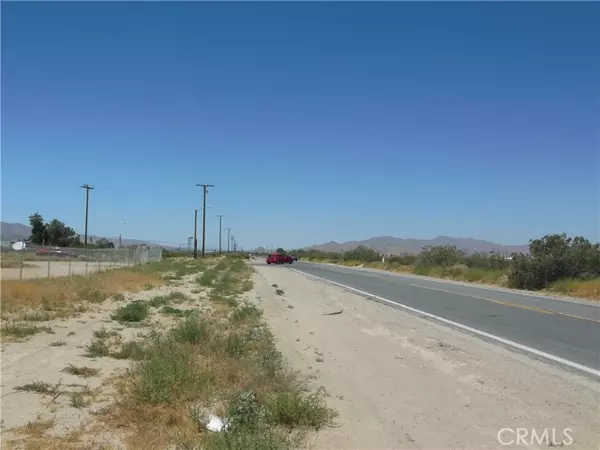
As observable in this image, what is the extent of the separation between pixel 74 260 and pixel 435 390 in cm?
6032

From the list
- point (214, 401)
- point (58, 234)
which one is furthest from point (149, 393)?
point (58, 234)

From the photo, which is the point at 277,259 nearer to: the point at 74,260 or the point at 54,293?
the point at 74,260

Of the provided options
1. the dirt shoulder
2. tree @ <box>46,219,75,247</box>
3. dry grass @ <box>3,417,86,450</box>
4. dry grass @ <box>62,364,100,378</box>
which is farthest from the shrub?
tree @ <box>46,219,75,247</box>

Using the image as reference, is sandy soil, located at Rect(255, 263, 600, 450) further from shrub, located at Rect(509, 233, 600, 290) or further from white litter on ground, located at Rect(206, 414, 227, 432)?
shrub, located at Rect(509, 233, 600, 290)

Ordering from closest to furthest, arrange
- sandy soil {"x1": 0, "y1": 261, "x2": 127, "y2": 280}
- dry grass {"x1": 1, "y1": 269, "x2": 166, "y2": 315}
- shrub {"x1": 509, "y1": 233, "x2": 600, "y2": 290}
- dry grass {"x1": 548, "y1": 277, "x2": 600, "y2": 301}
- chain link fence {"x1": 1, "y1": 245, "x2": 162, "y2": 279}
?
dry grass {"x1": 1, "y1": 269, "x2": 166, "y2": 315}
dry grass {"x1": 548, "y1": 277, "x2": 600, "y2": 301}
sandy soil {"x1": 0, "y1": 261, "x2": 127, "y2": 280}
shrub {"x1": 509, "y1": 233, "x2": 600, "y2": 290}
chain link fence {"x1": 1, "y1": 245, "x2": 162, "y2": 279}

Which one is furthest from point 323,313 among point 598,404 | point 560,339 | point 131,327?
point 598,404

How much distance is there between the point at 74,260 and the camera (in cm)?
6312

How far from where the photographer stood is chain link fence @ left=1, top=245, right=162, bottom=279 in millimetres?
36625

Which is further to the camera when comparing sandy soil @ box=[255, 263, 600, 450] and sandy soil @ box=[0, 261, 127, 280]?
sandy soil @ box=[0, 261, 127, 280]

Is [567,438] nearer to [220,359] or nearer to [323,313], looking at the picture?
[220,359]

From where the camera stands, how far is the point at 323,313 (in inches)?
794

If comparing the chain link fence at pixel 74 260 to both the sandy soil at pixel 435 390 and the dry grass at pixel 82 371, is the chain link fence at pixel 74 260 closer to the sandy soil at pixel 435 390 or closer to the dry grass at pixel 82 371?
the sandy soil at pixel 435 390

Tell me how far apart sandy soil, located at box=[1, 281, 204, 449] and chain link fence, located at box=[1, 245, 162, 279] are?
803 inches

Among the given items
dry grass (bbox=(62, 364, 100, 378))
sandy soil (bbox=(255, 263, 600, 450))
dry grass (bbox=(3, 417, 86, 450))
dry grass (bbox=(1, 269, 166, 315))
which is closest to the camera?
dry grass (bbox=(3, 417, 86, 450))
